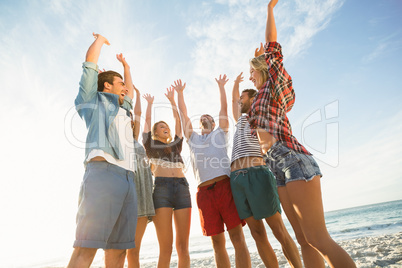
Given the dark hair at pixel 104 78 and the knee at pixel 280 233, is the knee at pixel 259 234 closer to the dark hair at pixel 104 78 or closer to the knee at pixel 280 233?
the knee at pixel 280 233

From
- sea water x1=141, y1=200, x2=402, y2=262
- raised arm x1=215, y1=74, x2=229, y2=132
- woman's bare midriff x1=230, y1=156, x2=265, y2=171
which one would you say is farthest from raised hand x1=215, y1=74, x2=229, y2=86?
sea water x1=141, y1=200, x2=402, y2=262

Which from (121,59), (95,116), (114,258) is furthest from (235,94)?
(114,258)

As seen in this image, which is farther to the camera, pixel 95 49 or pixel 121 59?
pixel 121 59

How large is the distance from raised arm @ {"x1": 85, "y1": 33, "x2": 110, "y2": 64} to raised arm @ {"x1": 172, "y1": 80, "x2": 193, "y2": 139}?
2.18 metres

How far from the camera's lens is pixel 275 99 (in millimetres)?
2615

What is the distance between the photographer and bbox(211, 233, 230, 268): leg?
362cm

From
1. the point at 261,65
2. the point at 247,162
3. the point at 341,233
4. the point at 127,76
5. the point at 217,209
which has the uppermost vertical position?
the point at 127,76

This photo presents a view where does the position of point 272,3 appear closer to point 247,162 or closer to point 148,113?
point 247,162

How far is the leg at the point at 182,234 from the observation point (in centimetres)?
369

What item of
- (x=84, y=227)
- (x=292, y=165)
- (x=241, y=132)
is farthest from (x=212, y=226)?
(x=84, y=227)

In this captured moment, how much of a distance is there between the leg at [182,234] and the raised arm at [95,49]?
265 centimetres

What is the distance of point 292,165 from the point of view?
2277 millimetres

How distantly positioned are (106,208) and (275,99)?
2.08 meters

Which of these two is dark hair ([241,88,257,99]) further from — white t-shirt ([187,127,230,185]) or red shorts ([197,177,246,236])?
red shorts ([197,177,246,236])
